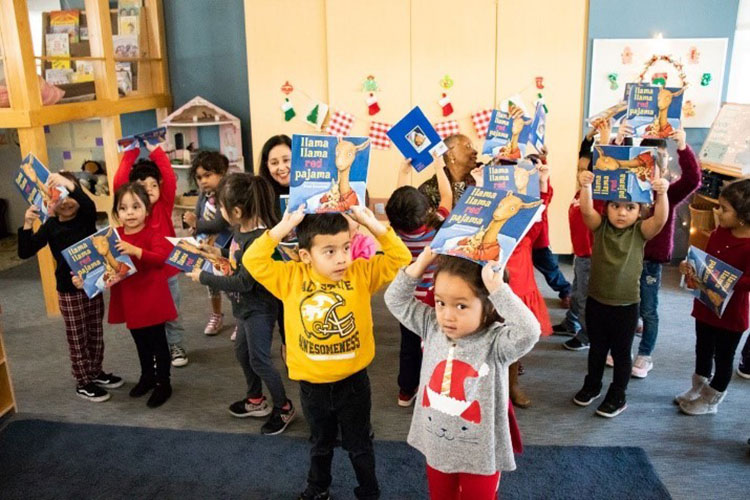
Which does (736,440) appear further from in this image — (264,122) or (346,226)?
(264,122)

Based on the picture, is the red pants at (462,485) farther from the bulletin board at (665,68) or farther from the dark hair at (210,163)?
the bulletin board at (665,68)

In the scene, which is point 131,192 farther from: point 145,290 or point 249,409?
point 249,409

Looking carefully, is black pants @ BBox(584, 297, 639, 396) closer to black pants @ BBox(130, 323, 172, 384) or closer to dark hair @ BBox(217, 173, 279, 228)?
dark hair @ BBox(217, 173, 279, 228)

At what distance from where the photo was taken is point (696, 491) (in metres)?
2.18

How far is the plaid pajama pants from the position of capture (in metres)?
2.83

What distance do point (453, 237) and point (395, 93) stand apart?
132 inches

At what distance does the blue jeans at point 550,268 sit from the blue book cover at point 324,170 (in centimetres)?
230

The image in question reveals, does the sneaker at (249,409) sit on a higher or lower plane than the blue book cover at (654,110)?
lower

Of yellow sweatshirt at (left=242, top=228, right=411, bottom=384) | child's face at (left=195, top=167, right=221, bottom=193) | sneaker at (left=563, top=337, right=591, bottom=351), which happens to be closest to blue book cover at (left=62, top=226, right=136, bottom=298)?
child's face at (left=195, top=167, right=221, bottom=193)

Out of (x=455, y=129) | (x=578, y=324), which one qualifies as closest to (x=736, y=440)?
(x=578, y=324)

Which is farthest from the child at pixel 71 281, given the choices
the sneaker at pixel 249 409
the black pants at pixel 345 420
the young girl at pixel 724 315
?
the young girl at pixel 724 315

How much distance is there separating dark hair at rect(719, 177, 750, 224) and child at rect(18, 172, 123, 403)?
105 inches

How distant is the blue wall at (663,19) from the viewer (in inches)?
174

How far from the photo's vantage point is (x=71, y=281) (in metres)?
2.78
